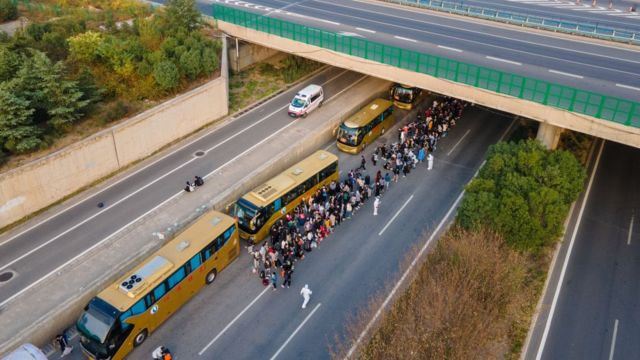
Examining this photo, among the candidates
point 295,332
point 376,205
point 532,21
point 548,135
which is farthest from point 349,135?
point 532,21

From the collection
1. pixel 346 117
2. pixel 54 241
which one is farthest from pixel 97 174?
pixel 346 117

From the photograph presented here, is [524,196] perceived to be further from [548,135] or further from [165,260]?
[165,260]

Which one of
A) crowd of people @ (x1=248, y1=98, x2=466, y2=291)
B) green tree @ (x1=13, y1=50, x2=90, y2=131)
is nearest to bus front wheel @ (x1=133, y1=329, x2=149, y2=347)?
crowd of people @ (x1=248, y1=98, x2=466, y2=291)

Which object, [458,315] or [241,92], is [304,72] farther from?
[458,315]

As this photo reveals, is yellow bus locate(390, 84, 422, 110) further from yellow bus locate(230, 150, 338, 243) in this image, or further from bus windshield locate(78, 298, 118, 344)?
bus windshield locate(78, 298, 118, 344)

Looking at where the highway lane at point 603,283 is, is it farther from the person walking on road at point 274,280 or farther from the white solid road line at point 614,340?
the person walking on road at point 274,280

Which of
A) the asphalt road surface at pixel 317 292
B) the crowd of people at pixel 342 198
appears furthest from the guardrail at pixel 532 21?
the asphalt road surface at pixel 317 292

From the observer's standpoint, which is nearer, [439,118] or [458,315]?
[458,315]

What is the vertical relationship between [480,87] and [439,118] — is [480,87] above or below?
above
